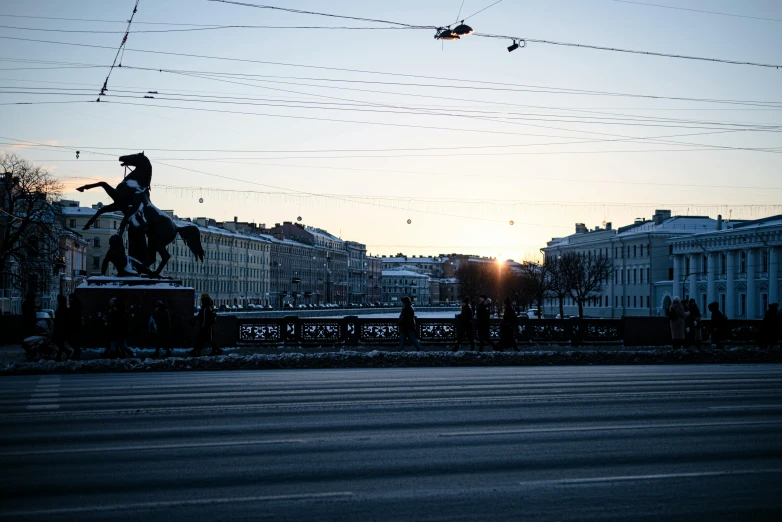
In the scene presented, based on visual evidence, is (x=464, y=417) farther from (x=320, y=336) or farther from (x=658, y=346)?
(x=658, y=346)

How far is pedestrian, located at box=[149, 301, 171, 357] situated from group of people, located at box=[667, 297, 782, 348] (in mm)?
14787

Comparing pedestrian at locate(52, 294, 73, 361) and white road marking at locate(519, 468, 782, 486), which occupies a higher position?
pedestrian at locate(52, 294, 73, 361)

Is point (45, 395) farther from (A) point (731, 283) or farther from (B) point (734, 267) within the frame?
(A) point (731, 283)

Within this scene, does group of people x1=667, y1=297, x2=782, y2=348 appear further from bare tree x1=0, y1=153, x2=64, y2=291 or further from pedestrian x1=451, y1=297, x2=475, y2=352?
bare tree x1=0, y1=153, x2=64, y2=291

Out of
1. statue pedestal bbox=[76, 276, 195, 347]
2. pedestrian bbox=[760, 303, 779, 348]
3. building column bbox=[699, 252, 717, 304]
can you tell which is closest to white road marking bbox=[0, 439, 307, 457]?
statue pedestal bbox=[76, 276, 195, 347]

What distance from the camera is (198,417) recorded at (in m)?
13.2

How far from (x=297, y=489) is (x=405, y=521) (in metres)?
1.46

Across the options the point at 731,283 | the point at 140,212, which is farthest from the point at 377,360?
the point at 731,283

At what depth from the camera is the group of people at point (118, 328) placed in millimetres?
26047

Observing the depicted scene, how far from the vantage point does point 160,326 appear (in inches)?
1087

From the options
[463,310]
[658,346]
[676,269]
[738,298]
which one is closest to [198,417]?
[463,310]

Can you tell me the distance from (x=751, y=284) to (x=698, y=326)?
69.4 meters

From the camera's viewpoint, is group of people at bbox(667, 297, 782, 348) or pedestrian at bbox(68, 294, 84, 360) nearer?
pedestrian at bbox(68, 294, 84, 360)

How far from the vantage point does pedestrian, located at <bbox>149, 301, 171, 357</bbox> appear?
27.6 metres
